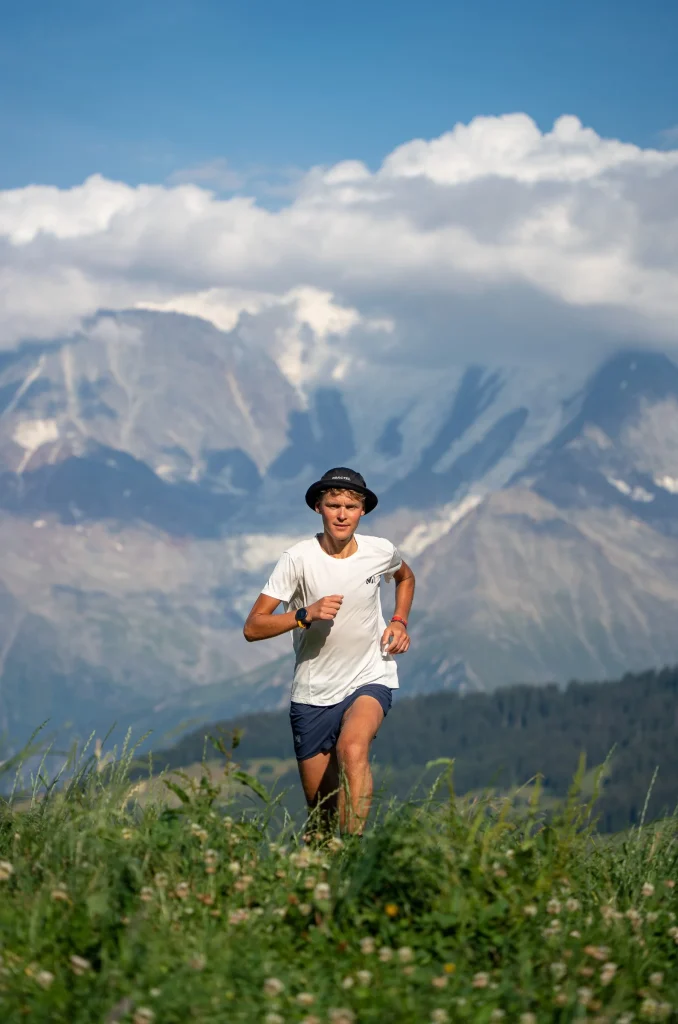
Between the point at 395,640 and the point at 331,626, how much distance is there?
0.48 metres

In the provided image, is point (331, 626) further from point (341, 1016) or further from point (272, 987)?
point (341, 1016)

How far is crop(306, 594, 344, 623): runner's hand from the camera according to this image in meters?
8.45

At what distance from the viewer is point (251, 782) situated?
6.88 m

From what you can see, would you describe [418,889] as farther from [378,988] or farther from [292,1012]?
[292,1012]

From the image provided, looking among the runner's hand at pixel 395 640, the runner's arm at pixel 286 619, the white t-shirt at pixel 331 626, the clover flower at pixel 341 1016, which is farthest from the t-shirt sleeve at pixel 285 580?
the clover flower at pixel 341 1016

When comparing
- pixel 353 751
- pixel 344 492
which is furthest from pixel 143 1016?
pixel 344 492

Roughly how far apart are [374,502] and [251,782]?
292 centimetres

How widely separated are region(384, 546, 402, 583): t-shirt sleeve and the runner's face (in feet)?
1.68

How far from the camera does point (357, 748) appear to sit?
8.43 m

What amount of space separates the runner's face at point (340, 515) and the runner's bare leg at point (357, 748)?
3.73 feet

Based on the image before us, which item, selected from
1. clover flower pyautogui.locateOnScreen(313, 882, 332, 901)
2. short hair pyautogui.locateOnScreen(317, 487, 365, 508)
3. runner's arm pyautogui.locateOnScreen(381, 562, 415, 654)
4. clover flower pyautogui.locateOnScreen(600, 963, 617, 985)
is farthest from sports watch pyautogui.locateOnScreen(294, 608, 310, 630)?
clover flower pyautogui.locateOnScreen(600, 963, 617, 985)

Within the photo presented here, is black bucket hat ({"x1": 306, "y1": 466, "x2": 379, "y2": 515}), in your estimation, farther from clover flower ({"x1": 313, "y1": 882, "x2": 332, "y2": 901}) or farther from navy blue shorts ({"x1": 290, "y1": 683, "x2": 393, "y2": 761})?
clover flower ({"x1": 313, "y1": 882, "x2": 332, "y2": 901})

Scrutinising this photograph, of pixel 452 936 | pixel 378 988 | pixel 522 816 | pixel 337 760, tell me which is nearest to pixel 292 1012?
pixel 378 988

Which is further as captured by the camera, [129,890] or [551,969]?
[129,890]
